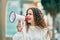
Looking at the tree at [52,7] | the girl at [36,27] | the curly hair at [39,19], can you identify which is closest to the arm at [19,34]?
the girl at [36,27]

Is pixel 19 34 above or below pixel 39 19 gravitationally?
below

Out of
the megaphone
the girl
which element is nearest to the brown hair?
the girl

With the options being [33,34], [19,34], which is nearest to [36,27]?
[33,34]

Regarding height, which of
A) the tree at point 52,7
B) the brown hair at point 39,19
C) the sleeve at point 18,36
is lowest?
the sleeve at point 18,36

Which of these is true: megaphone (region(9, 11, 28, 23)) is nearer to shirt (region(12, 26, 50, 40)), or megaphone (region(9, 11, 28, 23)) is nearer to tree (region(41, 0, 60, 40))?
shirt (region(12, 26, 50, 40))

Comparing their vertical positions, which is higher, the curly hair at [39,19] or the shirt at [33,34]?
the curly hair at [39,19]

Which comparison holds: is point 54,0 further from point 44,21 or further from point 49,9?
point 44,21

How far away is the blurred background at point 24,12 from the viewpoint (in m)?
1.94

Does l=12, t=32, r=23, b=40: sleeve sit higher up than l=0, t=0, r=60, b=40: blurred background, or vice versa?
l=0, t=0, r=60, b=40: blurred background

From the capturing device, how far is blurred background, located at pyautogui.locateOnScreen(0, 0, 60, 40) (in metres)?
1.94

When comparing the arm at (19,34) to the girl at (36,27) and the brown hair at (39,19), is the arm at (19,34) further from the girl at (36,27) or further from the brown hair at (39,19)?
the brown hair at (39,19)

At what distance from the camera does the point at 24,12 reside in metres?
1.97

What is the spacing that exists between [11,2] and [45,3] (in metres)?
0.37

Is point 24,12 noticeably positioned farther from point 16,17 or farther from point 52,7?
point 52,7
